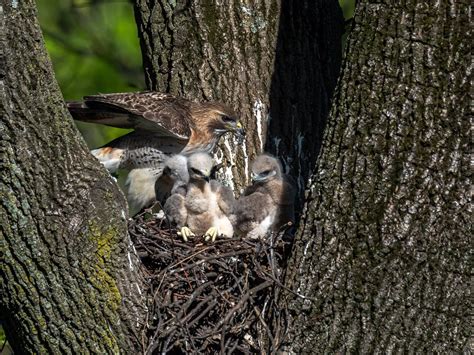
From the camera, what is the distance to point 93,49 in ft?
32.9

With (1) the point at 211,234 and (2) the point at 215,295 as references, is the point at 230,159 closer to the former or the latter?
(1) the point at 211,234

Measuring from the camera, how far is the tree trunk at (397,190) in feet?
12.7

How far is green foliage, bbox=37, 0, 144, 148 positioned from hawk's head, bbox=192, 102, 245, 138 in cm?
252

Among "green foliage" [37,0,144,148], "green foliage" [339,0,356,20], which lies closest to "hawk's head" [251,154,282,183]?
"green foliage" [37,0,144,148]

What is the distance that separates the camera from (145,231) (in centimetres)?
555

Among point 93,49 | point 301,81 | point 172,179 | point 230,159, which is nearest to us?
point 301,81

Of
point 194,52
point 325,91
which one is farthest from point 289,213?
point 194,52

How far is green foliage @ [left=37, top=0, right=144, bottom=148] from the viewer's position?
952 centimetres

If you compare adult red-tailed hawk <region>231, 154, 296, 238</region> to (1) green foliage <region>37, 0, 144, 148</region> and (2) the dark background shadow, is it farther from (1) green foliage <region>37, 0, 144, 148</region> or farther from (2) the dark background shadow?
(1) green foliage <region>37, 0, 144, 148</region>

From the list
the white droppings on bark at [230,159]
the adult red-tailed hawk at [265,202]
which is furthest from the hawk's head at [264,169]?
the white droppings on bark at [230,159]

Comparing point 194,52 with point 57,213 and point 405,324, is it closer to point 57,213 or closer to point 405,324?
point 57,213

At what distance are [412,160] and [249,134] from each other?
253 centimetres

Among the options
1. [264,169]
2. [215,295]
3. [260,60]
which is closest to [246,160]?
[264,169]

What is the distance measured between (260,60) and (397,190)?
7.80 ft
